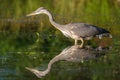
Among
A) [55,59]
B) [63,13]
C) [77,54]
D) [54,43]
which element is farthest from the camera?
[63,13]

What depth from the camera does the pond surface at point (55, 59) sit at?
11391 mm

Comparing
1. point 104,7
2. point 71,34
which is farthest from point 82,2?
point 71,34

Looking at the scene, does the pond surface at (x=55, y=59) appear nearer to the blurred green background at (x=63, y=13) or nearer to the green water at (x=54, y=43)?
the green water at (x=54, y=43)

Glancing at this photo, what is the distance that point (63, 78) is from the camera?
11.1m

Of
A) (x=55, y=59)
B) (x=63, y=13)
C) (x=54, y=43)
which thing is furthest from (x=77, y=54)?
(x=63, y=13)

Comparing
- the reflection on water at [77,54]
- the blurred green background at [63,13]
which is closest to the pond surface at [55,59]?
the reflection on water at [77,54]

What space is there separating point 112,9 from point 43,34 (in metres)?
5.66

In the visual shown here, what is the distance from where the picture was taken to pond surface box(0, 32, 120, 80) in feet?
37.4

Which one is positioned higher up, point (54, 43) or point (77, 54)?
point (54, 43)

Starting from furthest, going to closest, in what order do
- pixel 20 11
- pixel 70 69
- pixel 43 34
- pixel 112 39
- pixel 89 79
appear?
pixel 20 11 → pixel 43 34 → pixel 112 39 → pixel 70 69 → pixel 89 79

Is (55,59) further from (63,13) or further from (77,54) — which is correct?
(63,13)

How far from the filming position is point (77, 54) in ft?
45.0

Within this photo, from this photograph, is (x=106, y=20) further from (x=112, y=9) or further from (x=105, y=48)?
(x=105, y=48)

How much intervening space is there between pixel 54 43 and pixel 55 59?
235 centimetres
